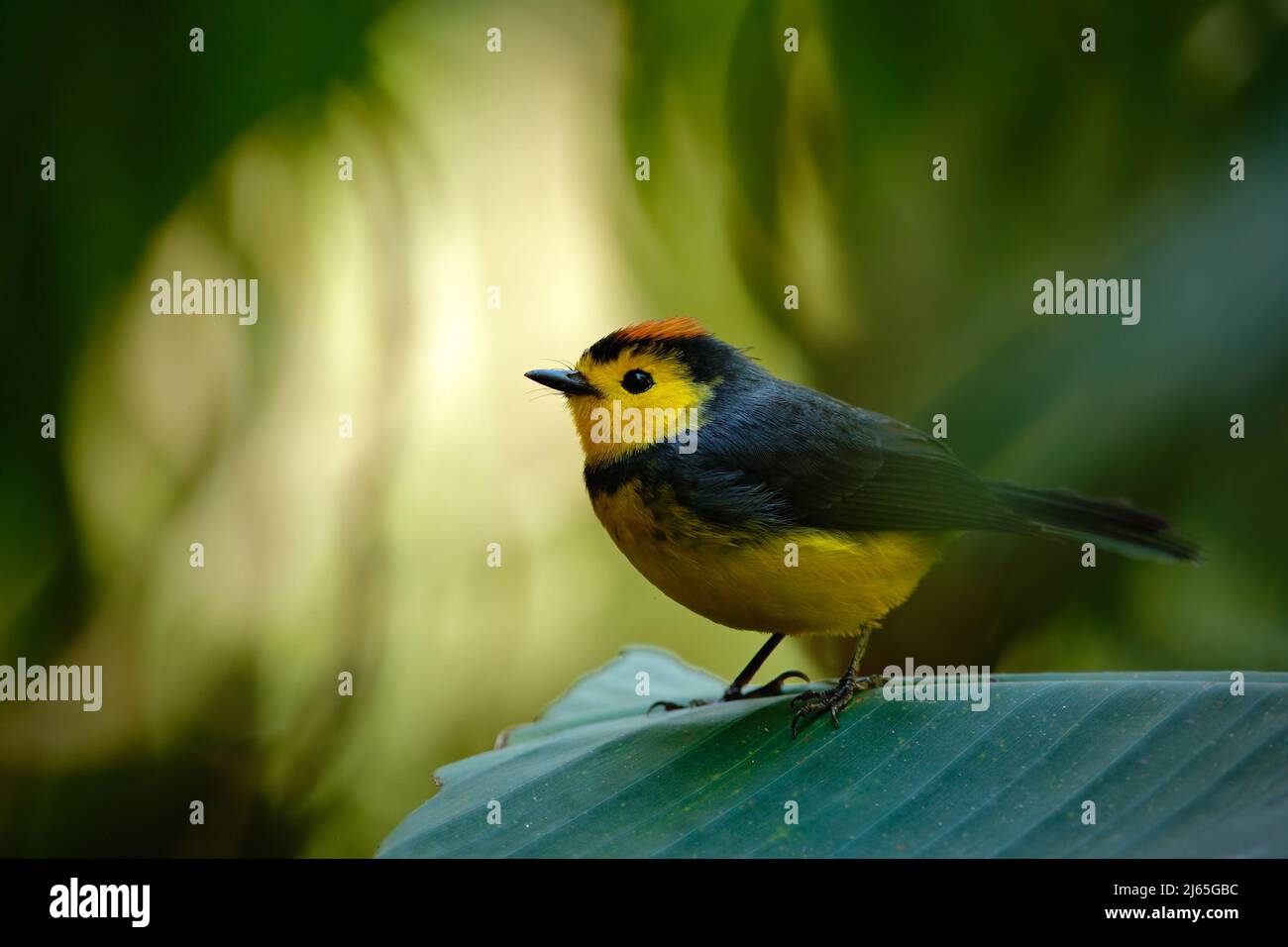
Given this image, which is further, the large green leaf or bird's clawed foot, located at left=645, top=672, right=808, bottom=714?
bird's clawed foot, located at left=645, top=672, right=808, bottom=714

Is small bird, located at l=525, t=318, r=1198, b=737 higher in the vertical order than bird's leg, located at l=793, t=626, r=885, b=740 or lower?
higher

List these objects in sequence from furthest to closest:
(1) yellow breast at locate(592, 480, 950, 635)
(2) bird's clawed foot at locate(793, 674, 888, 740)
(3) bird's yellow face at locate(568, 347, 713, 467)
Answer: (3) bird's yellow face at locate(568, 347, 713, 467), (1) yellow breast at locate(592, 480, 950, 635), (2) bird's clawed foot at locate(793, 674, 888, 740)

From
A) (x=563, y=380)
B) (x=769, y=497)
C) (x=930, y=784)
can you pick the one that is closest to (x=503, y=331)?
(x=563, y=380)

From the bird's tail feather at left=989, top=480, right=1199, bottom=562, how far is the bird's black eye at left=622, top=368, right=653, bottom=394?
1.08 metres

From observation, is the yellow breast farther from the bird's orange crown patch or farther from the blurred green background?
the blurred green background

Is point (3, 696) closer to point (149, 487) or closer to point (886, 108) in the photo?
point (149, 487)

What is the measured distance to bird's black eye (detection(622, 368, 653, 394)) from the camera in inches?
112

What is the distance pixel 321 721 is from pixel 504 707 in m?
0.69

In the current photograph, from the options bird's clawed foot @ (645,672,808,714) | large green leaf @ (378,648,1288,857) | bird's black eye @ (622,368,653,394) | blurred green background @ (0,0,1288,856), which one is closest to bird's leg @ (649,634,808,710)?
bird's clawed foot @ (645,672,808,714)

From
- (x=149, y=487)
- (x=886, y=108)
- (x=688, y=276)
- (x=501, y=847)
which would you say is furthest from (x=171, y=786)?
(x=886, y=108)

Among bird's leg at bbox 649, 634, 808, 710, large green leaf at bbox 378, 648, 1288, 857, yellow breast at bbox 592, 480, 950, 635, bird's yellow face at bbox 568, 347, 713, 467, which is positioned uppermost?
bird's yellow face at bbox 568, 347, 713, 467

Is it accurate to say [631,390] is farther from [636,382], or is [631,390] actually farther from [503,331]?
[503,331]

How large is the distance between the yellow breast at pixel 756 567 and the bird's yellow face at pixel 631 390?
184 millimetres

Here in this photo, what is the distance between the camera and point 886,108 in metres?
4.11
